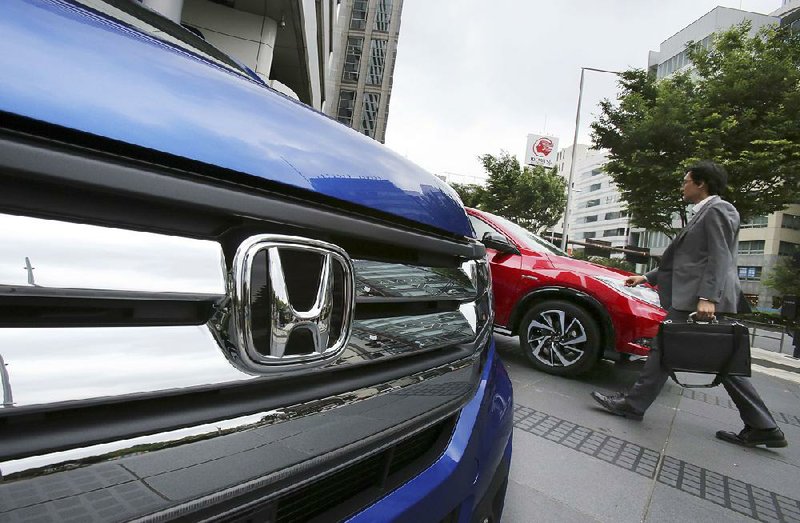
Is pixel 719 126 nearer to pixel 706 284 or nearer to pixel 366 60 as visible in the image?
pixel 706 284

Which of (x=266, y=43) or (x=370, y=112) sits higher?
(x=370, y=112)

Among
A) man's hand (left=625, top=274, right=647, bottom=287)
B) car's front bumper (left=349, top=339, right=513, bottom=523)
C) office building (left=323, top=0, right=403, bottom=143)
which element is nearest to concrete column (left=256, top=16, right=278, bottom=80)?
man's hand (left=625, top=274, right=647, bottom=287)

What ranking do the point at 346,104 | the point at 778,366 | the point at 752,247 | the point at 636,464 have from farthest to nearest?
the point at 346,104 < the point at 752,247 < the point at 778,366 < the point at 636,464

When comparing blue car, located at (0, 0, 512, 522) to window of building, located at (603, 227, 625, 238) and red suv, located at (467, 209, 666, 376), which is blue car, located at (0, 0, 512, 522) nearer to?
red suv, located at (467, 209, 666, 376)

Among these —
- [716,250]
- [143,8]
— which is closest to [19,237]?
[143,8]

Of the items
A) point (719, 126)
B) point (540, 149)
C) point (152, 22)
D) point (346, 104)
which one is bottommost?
point (152, 22)

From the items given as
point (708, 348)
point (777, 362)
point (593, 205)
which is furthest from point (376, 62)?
point (593, 205)

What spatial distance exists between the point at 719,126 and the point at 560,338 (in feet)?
36.9

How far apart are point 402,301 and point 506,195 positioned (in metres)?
28.9

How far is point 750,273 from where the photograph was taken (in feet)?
130

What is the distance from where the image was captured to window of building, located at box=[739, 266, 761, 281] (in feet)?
127

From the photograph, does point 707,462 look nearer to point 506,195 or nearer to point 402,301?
point 402,301

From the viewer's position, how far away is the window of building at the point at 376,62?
4300 centimetres

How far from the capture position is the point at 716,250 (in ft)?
9.35
